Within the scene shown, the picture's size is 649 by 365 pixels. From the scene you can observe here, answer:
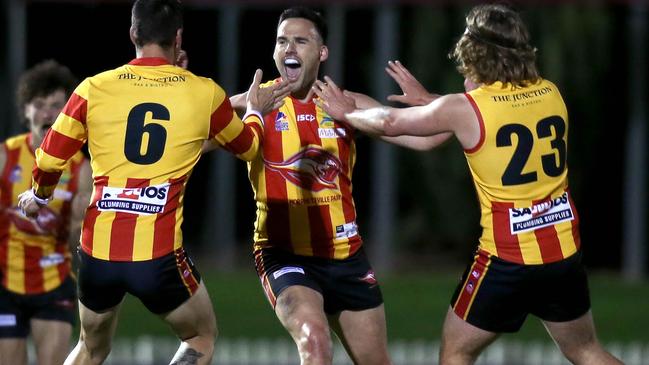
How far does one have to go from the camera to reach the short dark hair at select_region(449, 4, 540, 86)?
712 cm

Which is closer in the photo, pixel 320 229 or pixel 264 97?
pixel 264 97

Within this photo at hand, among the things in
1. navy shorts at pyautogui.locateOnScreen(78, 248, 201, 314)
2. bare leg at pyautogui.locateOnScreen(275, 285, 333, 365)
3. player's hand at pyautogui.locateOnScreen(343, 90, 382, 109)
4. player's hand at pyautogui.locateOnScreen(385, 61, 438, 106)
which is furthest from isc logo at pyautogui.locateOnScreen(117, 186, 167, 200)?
player's hand at pyautogui.locateOnScreen(385, 61, 438, 106)

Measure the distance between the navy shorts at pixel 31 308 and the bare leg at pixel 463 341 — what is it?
249cm

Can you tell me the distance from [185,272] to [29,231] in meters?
1.89

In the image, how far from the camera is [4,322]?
8375 mm

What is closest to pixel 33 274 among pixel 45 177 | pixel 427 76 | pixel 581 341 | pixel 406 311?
pixel 45 177

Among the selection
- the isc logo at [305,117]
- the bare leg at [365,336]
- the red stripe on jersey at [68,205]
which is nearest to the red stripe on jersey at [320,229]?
the bare leg at [365,336]

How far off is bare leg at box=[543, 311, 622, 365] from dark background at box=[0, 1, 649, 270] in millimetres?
12398

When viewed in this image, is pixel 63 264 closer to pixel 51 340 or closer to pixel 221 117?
pixel 51 340

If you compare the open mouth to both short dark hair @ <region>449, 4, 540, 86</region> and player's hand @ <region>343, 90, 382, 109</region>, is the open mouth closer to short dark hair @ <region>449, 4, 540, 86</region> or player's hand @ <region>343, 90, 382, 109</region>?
player's hand @ <region>343, 90, 382, 109</region>

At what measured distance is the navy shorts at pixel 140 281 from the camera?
6930 millimetres

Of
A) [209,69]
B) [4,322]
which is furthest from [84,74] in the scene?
Result: [4,322]

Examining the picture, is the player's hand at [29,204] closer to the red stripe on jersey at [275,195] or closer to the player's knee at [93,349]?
the player's knee at [93,349]

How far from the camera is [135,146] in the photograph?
22.6 feet
